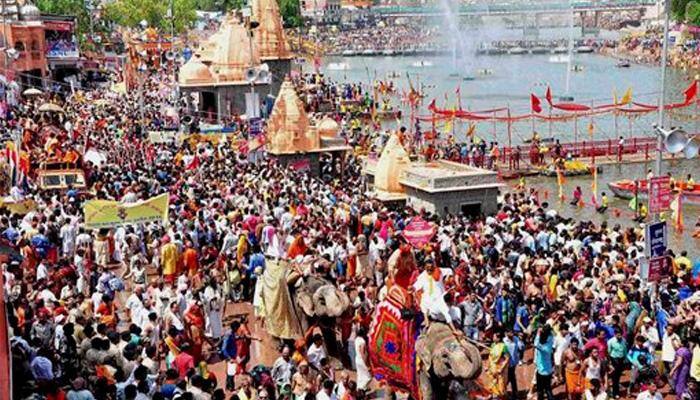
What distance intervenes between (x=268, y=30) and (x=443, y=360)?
36356 mm

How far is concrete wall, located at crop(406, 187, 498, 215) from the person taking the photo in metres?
23.1

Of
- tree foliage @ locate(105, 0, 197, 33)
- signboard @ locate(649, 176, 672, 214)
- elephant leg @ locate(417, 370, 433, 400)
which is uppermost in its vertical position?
tree foliage @ locate(105, 0, 197, 33)

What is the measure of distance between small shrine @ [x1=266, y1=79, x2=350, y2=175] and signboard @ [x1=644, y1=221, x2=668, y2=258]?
52.6 feet

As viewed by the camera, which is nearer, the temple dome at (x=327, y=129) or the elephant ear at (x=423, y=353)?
the elephant ear at (x=423, y=353)

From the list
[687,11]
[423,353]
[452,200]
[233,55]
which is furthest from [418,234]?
[687,11]

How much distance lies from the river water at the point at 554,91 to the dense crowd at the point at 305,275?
973 centimetres

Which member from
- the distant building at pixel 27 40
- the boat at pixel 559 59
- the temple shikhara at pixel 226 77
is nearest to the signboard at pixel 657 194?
the temple shikhara at pixel 226 77

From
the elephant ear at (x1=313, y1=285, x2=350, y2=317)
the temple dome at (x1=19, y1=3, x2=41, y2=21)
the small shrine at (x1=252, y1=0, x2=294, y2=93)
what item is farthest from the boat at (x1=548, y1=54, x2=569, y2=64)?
the elephant ear at (x1=313, y1=285, x2=350, y2=317)

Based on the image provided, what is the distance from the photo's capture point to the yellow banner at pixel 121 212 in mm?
16016

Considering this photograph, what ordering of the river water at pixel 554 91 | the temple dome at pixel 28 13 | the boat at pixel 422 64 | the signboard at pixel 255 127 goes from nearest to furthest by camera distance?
the signboard at pixel 255 127 → the river water at pixel 554 91 → the temple dome at pixel 28 13 → the boat at pixel 422 64

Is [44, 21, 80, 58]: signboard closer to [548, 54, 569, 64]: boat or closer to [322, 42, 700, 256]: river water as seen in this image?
[322, 42, 700, 256]: river water

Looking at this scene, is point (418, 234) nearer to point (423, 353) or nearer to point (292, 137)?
point (423, 353)

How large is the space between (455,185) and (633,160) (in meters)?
16.1

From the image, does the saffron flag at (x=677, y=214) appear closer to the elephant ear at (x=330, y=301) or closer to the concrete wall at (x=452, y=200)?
the concrete wall at (x=452, y=200)
